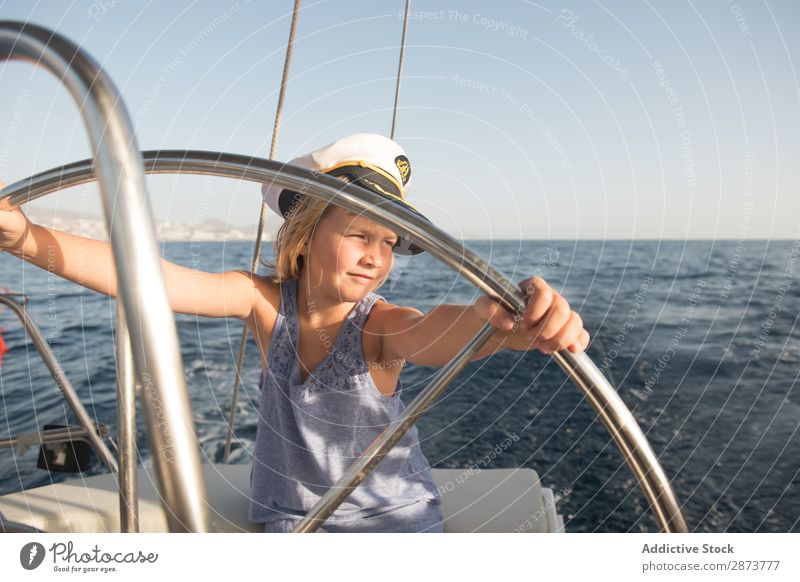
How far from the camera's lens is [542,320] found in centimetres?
49

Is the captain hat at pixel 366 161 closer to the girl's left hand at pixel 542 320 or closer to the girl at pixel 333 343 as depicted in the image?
the girl at pixel 333 343

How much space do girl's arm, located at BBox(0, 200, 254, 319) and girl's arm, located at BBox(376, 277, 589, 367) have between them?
0.27 m

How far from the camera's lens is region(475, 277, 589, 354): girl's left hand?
489mm

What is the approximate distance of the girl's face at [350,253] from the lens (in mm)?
824

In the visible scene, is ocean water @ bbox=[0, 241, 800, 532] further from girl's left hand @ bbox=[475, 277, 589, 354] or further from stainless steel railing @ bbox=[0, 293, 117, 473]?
girl's left hand @ bbox=[475, 277, 589, 354]

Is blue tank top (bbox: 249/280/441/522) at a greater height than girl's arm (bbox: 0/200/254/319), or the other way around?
girl's arm (bbox: 0/200/254/319)

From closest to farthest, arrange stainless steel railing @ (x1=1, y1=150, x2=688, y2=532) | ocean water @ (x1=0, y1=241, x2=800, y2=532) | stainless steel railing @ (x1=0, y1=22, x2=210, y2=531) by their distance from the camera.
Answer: stainless steel railing @ (x1=0, y1=22, x2=210, y2=531)
stainless steel railing @ (x1=1, y1=150, x2=688, y2=532)
ocean water @ (x1=0, y1=241, x2=800, y2=532)

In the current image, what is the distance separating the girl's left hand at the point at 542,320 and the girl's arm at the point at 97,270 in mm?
273

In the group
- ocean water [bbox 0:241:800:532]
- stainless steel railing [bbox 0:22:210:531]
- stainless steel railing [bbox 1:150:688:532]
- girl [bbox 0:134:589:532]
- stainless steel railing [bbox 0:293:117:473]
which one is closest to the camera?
stainless steel railing [bbox 0:22:210:531]

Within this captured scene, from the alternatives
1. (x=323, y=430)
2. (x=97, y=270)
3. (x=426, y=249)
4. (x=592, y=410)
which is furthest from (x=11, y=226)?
(x=592, y=410)

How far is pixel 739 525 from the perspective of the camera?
1.76 m

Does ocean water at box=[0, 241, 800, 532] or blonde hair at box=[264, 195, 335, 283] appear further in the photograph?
ocean water at box=[0, 241, 800, 532]

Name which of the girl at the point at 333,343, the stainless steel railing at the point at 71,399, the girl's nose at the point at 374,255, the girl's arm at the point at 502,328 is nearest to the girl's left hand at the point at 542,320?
the girl's arm at the point at 502,328

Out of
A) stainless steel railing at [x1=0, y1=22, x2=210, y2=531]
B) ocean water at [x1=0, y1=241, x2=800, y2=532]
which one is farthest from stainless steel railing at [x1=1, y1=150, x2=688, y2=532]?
ocean water at [x1=0, y1=241, x2=800, y2=532]
